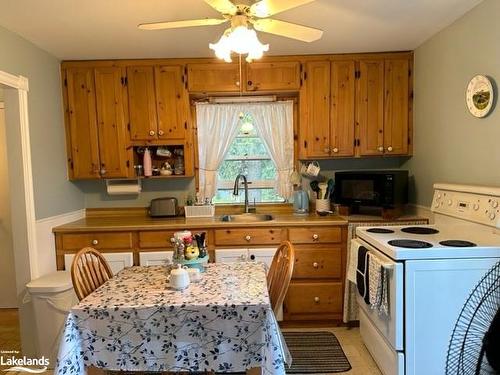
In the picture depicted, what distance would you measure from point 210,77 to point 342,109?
1254 millimetres

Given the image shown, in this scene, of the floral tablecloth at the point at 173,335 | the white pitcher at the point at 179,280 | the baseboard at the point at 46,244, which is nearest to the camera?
the floral tablecloth at the point at 173,335

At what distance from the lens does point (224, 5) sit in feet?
5.13

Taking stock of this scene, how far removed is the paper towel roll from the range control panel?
2.63 metres

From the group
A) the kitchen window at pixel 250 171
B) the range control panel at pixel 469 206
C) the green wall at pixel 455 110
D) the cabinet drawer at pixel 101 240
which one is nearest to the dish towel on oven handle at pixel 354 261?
the range control panel at pixel 469 206

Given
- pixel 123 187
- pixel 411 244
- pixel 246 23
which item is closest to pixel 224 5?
pixel 246 23

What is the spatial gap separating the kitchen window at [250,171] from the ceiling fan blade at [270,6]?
6.26 feet

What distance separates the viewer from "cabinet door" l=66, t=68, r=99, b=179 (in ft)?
10.3

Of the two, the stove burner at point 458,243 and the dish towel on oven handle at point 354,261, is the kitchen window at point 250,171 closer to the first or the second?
the dish towel on oven handle at point 354,261

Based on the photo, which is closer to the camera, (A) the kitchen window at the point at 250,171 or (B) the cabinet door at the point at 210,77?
(B) the cabinet door at the point at 210,77

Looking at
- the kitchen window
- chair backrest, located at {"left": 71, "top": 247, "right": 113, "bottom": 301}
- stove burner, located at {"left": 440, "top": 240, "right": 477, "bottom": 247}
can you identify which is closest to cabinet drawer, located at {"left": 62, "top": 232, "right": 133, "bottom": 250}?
chair backrest, located at {"left": 71, "top": 247, "right": 113, "bottom": 301}

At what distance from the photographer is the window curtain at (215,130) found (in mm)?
3420

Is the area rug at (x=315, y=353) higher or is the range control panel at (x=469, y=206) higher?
the range control panel at (x=469, y=206)

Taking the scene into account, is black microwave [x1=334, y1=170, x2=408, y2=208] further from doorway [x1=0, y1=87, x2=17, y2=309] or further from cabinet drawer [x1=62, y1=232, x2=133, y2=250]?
doorway [x1=0, y1=87, x2=17, y2=309]

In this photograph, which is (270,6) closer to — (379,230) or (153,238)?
(379,230)
